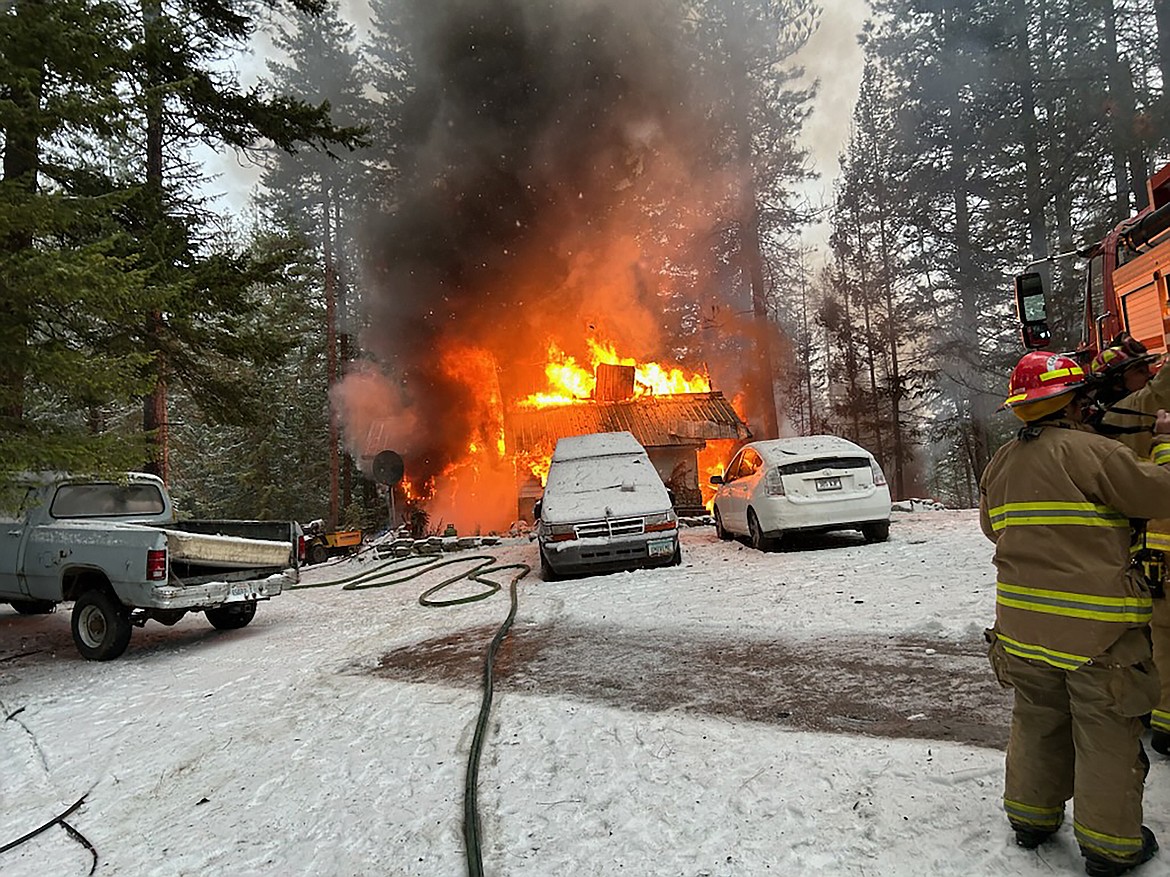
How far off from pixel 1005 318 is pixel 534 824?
25032 millimetres

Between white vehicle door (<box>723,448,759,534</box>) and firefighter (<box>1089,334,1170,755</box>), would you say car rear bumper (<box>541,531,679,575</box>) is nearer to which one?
white vehicle door (<box>723,448,759,534</box>)

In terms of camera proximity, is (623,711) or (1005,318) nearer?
(623,711)

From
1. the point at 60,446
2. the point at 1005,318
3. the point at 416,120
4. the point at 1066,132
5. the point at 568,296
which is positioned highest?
the point at 416,120

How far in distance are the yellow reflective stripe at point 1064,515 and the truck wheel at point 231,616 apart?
8.10m

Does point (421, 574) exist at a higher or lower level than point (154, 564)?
lower

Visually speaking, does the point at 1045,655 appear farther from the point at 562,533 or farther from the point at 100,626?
the point at 100,626

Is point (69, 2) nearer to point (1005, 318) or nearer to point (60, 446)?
point (60, 446)

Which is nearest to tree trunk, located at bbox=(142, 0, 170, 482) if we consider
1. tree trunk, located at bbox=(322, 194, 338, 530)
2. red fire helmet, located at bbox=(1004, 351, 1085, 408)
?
red fire helmet, located at bbox=(1004, 351, 1085, 408)

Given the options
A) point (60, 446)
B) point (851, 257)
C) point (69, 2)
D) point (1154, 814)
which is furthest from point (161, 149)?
point (851, 257)

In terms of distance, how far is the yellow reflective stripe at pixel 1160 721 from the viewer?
2.79 m

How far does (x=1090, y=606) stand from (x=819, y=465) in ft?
24.7

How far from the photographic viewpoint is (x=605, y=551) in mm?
9047

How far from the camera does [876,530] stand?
989cm

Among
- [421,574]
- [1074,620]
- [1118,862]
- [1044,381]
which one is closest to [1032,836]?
[1118,862]
